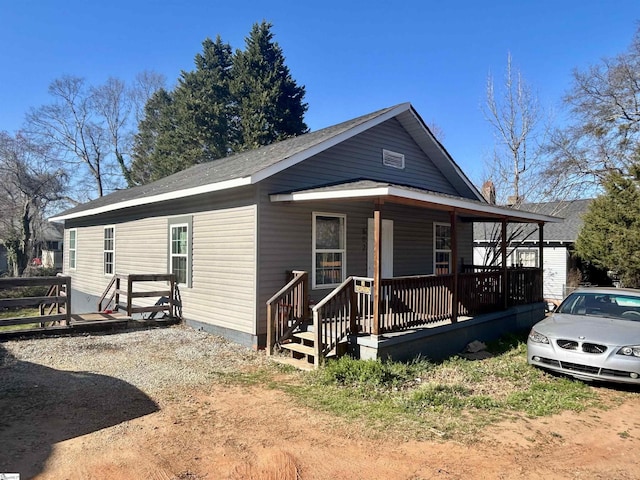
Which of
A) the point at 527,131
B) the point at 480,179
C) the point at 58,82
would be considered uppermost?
the point at 58,82

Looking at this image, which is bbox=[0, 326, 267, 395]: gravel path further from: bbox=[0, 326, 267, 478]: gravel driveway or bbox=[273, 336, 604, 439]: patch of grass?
bbox=[273, 336, 604, 439]: patch of grass

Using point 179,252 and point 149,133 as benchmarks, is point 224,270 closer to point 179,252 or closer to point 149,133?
point 179,252

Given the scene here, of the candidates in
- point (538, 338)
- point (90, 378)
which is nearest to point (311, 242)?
point (538, 338)

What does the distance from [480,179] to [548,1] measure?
8.24m

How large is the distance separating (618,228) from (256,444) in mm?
17290

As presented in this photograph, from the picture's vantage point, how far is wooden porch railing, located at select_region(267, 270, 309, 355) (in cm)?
737

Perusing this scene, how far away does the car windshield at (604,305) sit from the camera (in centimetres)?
692

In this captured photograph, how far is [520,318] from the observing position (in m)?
10.6

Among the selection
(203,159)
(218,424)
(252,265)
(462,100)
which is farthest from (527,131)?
(203,159)

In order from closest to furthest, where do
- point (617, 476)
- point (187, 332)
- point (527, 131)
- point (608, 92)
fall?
point (617, 476)
point (187, 332)
point (527, 131)
point (608, 92)

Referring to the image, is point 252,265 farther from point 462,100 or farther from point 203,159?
point 203,159

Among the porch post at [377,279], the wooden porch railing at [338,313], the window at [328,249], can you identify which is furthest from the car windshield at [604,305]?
the window at [328,249]

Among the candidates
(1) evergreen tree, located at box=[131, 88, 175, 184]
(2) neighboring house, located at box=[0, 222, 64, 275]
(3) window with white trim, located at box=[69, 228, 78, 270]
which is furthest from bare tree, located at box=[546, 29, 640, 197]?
(2) neighboring house, located at box=[0, 222, 64, 275]

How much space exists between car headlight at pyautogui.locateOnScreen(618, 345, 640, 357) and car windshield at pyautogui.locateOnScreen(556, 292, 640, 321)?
4.09 ft
